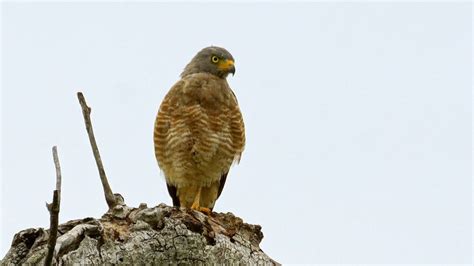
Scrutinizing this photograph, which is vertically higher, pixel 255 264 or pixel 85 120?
pixel 85 120

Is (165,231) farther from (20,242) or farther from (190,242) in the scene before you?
(20,242)

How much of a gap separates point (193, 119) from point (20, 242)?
4418 millimetres

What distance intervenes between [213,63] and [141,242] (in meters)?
5.47

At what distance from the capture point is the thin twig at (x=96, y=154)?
17.6 feet

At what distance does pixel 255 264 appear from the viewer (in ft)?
16.1

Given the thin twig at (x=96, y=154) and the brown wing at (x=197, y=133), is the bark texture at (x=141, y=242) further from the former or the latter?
the brown wing at (x=197, y=133)

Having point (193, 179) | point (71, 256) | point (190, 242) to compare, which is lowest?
point (71, 256)

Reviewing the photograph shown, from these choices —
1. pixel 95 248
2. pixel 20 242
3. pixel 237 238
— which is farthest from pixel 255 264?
pixel 20 242

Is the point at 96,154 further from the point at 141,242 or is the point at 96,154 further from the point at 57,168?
the point at 57,168

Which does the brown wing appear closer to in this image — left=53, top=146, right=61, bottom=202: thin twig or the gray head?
the gray head

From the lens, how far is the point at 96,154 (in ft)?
17.8

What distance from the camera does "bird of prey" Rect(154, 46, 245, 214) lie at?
8836 mm

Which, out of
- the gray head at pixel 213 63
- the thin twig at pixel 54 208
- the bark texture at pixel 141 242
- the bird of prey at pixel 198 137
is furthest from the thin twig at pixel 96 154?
the gray head at pixel 213 63

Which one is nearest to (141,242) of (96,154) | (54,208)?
Answer: (96,154)
